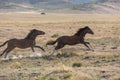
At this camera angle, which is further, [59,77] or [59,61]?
[59,61]

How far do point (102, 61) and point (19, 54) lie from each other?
7.38 m

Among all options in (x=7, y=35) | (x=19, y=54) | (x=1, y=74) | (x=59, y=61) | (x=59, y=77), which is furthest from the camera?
(x=7, y=35)

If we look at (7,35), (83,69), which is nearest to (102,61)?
(83,69)

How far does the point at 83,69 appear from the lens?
774 inches

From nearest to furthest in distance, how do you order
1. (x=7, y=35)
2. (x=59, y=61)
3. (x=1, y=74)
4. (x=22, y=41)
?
(x=1, y=74) < (x=59, y=61) < (x=22, y=41) < (x=7, y=35)

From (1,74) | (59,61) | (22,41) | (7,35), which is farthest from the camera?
(7,35)

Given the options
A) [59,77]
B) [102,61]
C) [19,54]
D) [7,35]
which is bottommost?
[7,35]

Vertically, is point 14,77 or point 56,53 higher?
point 14,77

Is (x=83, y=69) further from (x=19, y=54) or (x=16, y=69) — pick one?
(x=19, y=54)

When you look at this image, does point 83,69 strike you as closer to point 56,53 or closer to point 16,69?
point 16,69

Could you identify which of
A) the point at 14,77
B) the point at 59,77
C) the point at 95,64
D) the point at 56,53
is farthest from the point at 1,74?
the point at 56,53

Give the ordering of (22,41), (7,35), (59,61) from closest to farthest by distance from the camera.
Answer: (59,61) < (22,41) < (7,35)

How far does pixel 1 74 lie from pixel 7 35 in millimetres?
29266

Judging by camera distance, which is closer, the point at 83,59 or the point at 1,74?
the point at 1,74
